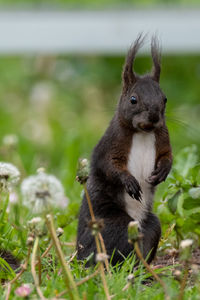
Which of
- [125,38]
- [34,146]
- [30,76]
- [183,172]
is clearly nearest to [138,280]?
[183,172]

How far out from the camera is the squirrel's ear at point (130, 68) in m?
3.27

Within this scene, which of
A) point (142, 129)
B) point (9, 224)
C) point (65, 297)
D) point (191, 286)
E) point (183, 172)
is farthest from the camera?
point (183, 172)

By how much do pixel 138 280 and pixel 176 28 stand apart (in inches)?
200

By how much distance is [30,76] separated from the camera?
31.2ft

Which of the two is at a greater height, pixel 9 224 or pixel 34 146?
pixel 34 146

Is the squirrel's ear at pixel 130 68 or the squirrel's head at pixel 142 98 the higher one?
the squirrel's ear at pixel 130 68

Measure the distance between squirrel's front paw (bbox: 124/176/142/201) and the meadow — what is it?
29cm

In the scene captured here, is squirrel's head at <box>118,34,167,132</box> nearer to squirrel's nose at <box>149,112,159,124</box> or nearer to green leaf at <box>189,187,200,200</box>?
squirrel's nose at <box>149,112,159,124</box>

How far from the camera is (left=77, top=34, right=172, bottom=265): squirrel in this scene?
3164mm

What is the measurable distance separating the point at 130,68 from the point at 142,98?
22 centimetres

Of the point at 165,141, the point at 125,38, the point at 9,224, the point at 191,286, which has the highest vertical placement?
the point at 125,38

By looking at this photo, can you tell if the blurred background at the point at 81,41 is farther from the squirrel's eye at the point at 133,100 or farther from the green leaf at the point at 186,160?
the squirrel's eye at the point at 133,100

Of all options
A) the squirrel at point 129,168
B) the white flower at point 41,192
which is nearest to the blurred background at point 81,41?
the squirrel at point 129,168

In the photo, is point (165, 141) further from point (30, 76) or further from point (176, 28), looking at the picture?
point (30, 76)
